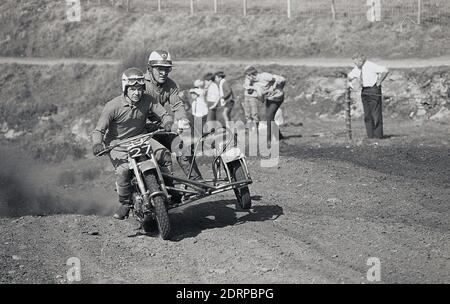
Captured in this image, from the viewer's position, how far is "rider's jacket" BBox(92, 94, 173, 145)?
10.9 m

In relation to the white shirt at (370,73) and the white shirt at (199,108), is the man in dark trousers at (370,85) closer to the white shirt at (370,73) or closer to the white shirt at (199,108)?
the white shirt at (370,73)

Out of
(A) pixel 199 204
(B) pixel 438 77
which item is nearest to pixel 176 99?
(A) pixel 199 204

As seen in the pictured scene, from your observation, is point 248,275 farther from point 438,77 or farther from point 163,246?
point 438,77

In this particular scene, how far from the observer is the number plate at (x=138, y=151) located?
413 inches

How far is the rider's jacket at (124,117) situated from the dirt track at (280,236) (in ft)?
4.47

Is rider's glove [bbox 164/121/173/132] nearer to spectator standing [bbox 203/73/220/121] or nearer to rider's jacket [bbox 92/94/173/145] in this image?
rider's jacket [bbox 92/94/173/145]

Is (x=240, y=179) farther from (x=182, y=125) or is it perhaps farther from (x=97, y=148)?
(x=97, y=148)

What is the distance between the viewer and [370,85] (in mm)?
18656

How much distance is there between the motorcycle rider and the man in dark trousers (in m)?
7.78

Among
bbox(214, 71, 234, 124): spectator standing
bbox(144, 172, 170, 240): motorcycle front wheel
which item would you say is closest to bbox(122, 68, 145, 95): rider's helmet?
bbox(144, 172, 170, 240): motorcycle front wheel

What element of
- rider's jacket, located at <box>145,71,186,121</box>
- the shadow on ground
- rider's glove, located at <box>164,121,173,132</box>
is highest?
rider's jacket, located at <box>145,71,186,121</box>

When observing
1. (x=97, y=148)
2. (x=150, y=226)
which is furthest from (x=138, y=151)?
(x=150, y=226)

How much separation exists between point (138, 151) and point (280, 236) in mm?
2186
